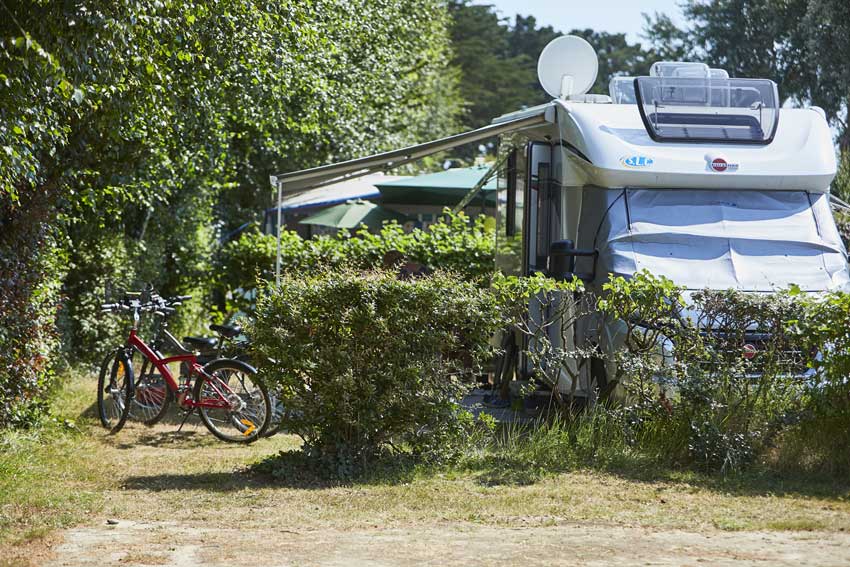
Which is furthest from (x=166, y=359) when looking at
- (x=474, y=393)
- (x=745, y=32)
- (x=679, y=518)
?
(x=745, y=32)

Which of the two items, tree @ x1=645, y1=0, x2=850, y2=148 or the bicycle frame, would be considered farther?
tree @ x1=645, y1=0, x2=850, y2=148

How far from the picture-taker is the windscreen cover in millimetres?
7762

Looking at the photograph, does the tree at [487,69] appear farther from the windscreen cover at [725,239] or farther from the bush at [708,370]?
the bush at [708,370]

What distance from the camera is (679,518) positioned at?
565 centimetres

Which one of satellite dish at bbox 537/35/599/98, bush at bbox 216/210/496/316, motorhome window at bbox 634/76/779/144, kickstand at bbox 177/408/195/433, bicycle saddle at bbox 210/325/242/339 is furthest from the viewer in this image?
bush at bbox 216/210/496/316

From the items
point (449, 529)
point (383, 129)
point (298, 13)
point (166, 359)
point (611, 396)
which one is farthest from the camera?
point (383, 129)

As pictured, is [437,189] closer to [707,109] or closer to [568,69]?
[568,69]

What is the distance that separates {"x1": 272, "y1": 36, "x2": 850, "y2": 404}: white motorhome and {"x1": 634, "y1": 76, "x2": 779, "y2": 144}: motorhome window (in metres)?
0.01

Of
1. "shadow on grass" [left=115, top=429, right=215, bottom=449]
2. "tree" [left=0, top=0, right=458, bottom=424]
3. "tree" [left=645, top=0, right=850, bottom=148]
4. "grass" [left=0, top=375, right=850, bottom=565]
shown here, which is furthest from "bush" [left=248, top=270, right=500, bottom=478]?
"tree" [left=645, top=0, right=850, bottom=148]

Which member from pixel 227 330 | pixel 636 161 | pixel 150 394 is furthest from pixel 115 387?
pixel 636 161

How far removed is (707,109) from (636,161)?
0.88 metres

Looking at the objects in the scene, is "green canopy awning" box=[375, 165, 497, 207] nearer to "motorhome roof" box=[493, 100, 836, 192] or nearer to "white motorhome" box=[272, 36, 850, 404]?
"white motorhome" box=[272, 36, 850, 404]

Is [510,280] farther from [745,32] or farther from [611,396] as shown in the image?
[745,32]

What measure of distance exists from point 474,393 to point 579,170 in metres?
2.55
